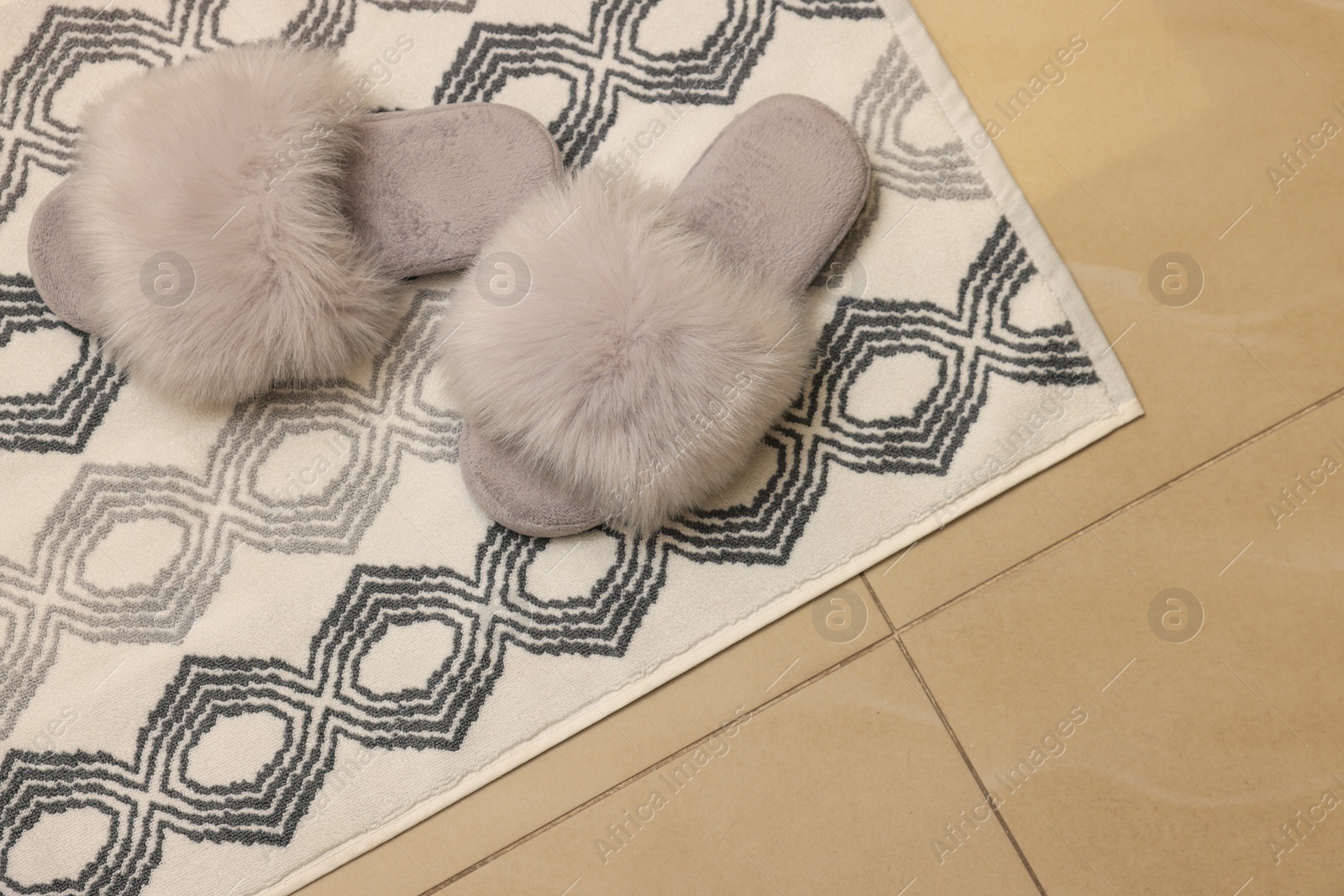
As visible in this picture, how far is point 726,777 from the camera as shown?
3.18 feet

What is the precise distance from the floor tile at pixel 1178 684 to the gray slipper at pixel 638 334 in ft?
1.38

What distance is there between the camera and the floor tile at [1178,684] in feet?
3.19

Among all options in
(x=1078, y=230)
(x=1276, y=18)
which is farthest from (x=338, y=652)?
(x=1276, y=18)

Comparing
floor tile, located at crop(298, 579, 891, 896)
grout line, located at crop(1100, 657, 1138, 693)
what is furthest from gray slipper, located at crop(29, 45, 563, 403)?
grout line, located at crop(1100, 657, 1138, 693)

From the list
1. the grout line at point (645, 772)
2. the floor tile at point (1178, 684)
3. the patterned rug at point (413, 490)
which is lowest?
the floor tile at point (1178, 684)

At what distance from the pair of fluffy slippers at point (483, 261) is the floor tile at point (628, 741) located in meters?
0.23

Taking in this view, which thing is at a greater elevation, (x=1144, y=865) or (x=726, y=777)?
(x=726, y=777)

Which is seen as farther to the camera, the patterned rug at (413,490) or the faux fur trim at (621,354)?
the patterned rug at (413,490)

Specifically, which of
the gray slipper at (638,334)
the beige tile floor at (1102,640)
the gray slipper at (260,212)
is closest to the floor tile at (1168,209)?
the beige tile floor at (1102,640)

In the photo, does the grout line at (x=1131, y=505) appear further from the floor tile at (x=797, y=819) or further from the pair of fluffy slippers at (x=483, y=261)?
the pair of fluffy slippers at (x=483, y=261)

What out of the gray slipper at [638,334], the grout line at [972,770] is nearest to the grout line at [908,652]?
the grout line at [972,770]

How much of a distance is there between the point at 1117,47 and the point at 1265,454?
1.91 feet

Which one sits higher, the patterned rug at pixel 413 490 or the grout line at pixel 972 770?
the patterned rug at pixel 413 490

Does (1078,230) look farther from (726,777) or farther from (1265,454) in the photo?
(726,777)
